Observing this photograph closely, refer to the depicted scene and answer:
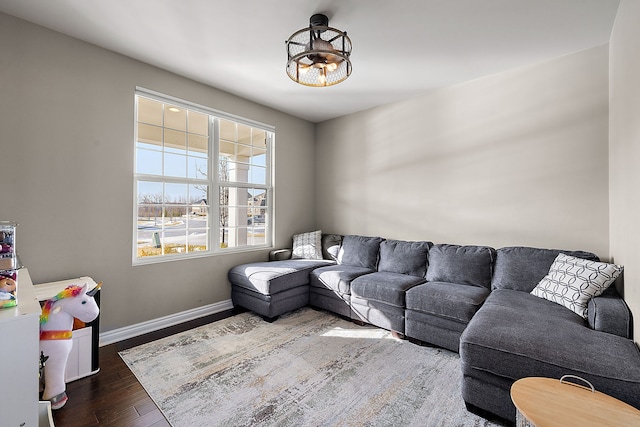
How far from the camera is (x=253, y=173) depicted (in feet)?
13.0

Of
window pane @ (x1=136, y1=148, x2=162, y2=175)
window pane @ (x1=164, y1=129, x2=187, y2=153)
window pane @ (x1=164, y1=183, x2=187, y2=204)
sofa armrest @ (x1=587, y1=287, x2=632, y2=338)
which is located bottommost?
sofa armrest @ (x1=587, y1=287, x2=632, y2=338)

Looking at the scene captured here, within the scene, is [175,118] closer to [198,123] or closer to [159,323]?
[198,123]

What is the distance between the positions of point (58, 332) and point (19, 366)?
2.41 feet

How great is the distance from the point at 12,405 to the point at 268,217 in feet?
10.2

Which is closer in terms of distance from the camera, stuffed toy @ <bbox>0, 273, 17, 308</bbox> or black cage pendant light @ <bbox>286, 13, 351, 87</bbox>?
stuffed toy @ <bbox>0, 273, 17, 308</bbox>

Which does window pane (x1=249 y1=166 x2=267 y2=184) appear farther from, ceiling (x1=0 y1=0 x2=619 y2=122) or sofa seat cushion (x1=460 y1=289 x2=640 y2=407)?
sofa seat cushion (x1=460 y1=289 x2=640 y2=407)

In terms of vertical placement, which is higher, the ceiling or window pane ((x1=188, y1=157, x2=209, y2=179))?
the ceiling

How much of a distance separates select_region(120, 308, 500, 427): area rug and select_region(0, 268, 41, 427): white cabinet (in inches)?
28.9

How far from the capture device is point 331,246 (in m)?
4.10

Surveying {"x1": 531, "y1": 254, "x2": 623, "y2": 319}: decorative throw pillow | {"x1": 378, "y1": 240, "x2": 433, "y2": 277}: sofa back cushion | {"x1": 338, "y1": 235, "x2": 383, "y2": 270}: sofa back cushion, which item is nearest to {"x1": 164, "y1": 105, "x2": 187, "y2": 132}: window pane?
{"x1": 338, "y1": 235, "x2": 383, "y2": 270}: sofa back cushion

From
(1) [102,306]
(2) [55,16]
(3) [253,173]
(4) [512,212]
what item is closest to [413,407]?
(4) [512,212]

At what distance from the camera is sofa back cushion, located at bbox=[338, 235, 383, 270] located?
3.63 m

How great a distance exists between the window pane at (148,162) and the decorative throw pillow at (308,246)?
6.57 ft

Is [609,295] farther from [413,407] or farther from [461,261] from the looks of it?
[413,407]
